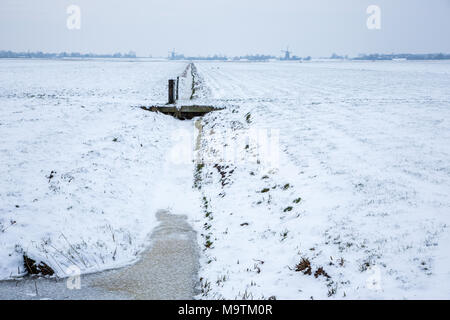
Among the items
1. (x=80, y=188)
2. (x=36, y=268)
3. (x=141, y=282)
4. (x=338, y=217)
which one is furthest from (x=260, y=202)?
(x=36, y=268)

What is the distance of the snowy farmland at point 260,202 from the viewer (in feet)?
19.0

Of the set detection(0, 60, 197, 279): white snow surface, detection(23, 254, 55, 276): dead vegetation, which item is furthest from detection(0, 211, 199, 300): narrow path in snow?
detection(0, 60, 197, 279): white snow surface

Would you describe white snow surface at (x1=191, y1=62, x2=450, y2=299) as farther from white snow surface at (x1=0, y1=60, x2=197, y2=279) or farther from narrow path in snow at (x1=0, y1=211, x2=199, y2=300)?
white snow surface at (x1=0, y1=60, x2=197, y2=279)

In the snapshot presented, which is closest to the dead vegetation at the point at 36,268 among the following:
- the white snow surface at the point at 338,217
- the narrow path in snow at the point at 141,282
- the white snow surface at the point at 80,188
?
the white snow surface at the point at 80,188

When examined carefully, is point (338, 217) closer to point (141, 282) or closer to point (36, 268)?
point (141, 282)

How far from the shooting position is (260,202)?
29.4ft

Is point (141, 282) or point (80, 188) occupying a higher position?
point (80, 188)

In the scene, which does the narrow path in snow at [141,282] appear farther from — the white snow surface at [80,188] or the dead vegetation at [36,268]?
the white snow surface at [80,188]

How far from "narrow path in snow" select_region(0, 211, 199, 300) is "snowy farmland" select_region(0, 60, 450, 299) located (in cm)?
32

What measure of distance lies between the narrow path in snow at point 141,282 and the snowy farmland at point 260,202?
32cm

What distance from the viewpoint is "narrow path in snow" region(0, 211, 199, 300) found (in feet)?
19.8

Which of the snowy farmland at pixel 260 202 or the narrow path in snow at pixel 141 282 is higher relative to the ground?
the snowy farmland at pixel 260 202

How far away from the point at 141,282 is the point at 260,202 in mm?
3762

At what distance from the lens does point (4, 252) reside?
6820mm
